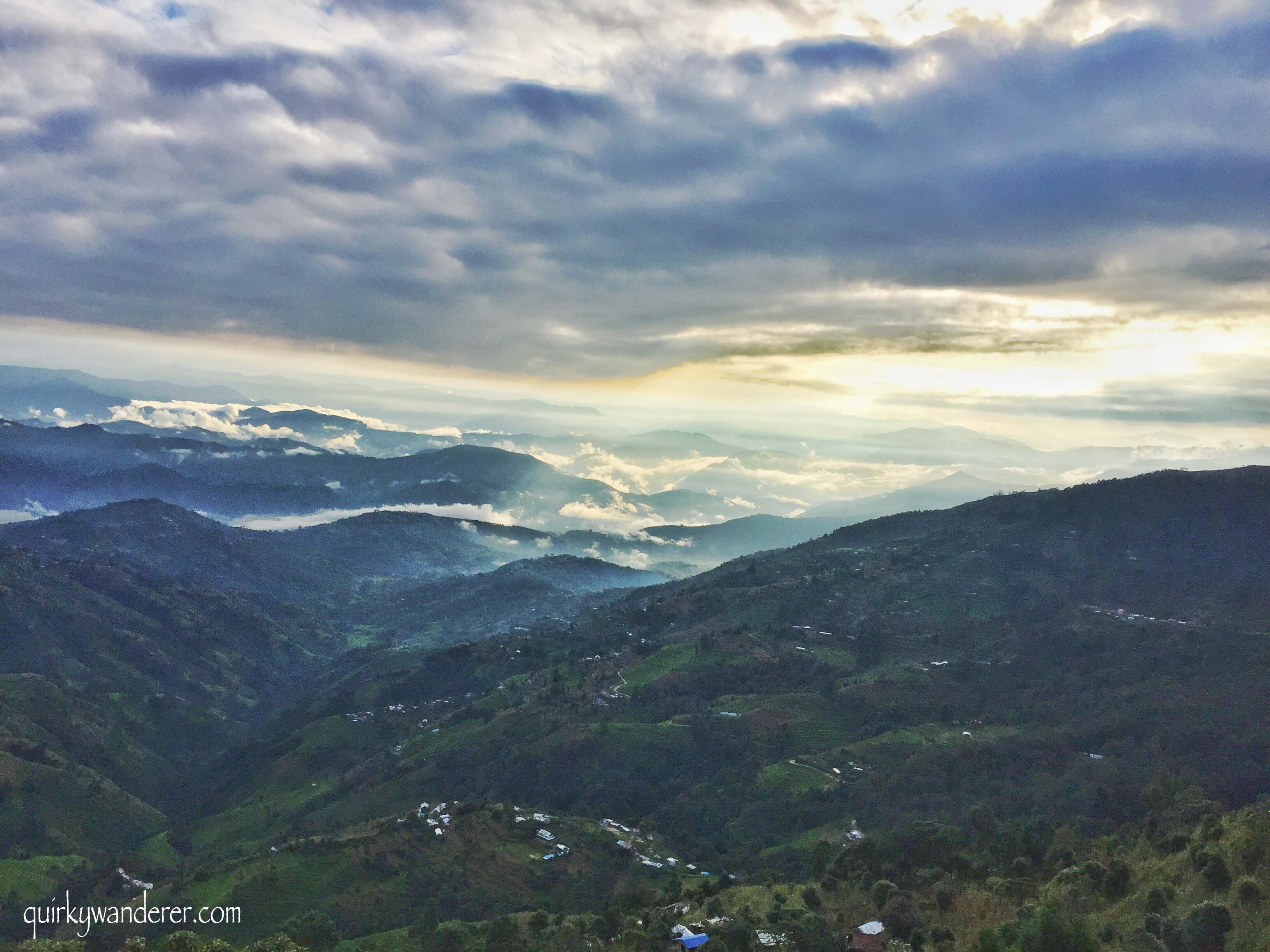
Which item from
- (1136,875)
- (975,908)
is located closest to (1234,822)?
(1136,875)

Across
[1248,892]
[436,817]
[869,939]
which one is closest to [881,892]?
[869,939]

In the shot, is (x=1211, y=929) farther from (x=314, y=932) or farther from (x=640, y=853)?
(x=314, y=932)

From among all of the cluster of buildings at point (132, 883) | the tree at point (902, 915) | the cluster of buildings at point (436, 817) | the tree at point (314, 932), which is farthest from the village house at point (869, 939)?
the cluster of buildings at point (132, 883)

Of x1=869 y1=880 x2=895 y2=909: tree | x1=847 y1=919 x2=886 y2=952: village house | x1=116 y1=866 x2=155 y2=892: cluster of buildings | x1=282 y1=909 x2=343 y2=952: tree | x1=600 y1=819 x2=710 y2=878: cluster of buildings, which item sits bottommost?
x1=116 y1=866 x2=155 y2=892: cluster of buildings

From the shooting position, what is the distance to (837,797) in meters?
168

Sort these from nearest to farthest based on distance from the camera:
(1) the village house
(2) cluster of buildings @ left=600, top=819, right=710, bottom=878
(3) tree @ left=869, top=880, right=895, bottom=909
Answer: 1. (1) the village house
2. (3) tree @ left=869, top=880, right=895, bottom=909
3. (2) cluster of buildings @ left=600, top=819, right=710, bottom=878

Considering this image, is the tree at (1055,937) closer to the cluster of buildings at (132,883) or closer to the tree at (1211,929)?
the tree at (1211,929)

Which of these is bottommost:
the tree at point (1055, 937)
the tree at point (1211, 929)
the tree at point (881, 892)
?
the tree at point (881, 892)

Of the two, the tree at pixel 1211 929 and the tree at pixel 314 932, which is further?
the tree at pixel 314 932

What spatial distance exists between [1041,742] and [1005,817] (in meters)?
→ 36.7

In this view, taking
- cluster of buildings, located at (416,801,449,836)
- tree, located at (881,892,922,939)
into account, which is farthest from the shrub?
cluster of buildings, located at (416,801,449,836)

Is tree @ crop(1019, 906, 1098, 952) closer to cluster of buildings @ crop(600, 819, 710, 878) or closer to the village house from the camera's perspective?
the village house

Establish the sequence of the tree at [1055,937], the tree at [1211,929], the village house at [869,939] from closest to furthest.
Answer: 1. the tree at [1211,929]
2. the tree at [1055,937]
3. the village house at [869,939]

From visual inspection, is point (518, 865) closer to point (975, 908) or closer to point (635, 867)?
point (635, 867)
